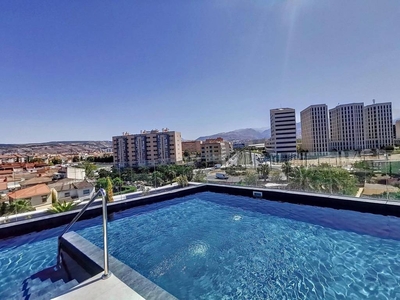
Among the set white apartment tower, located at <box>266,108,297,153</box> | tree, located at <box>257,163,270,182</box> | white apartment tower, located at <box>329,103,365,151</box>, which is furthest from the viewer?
white apartment tower, located at <box>329,103,365,151</box>

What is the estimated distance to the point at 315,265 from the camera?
3.01 metres

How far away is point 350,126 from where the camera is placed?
64.1 m

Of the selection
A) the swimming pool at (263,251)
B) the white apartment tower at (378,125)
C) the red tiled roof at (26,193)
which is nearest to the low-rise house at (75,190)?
the red tiled roof at (26,193)

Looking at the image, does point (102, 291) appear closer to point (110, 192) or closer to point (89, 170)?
point (110, 192)

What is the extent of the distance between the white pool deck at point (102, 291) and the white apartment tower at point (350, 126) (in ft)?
252

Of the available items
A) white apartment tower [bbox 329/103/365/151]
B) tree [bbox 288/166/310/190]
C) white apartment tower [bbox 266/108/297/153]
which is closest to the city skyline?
tree [bbox 288/166/310/190]

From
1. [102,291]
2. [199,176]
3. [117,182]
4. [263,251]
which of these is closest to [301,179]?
[199,176]

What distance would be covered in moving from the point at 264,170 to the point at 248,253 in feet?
21.9

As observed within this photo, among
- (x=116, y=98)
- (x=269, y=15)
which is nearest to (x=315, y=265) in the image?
(x=269, y=15)

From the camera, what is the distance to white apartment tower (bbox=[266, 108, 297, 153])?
2345 inches

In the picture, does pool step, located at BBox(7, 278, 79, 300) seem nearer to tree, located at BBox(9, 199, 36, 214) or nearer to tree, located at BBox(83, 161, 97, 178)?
tree, located at BBox(9, 199, 36, 214)

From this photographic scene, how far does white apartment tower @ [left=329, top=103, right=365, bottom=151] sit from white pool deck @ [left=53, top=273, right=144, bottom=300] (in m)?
76.9

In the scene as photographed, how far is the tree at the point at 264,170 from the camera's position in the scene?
910 cm

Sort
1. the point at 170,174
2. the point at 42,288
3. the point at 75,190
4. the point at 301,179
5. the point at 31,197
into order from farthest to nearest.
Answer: the point at 75,190 → the point at 170,174 → the point at 31,197 → the point at 301,179 → the point at 42,288
